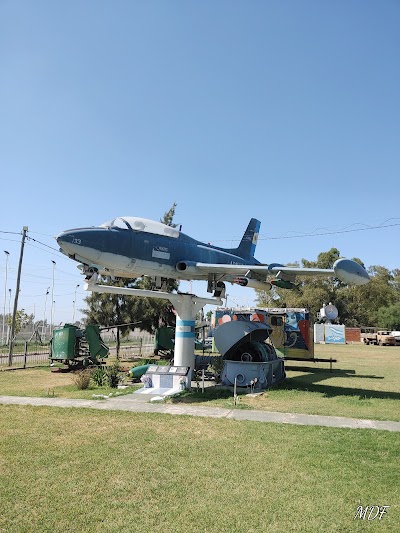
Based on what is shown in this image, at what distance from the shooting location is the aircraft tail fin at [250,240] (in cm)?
2198

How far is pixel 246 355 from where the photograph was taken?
17.2 metres

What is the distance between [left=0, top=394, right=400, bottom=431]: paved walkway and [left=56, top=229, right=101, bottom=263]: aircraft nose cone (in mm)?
4769

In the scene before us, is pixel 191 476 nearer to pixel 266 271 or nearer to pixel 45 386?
pixel 45 386

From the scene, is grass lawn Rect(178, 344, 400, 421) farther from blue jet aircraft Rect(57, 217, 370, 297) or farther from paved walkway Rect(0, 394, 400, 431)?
blue jet aircraft Rect(57, 217, 370, 297)

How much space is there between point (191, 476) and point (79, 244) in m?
9.39

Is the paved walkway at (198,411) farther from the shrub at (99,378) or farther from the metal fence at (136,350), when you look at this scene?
the metal fence at (136,350)

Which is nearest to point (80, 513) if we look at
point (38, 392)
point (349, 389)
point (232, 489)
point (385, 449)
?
point (232, 489)

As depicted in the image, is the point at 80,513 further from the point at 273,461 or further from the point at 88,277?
the point at 88,277

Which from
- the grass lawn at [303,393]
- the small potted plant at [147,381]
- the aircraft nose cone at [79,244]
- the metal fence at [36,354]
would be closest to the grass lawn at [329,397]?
the grass lawn at [303,393]

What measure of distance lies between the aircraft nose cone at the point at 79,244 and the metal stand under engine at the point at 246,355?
6382 millimetres

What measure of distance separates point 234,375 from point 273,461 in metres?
9.28

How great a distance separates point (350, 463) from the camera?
7336 mm

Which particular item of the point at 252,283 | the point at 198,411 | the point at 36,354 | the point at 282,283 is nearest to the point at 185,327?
the point at 252,283

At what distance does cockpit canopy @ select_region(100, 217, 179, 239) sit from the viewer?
15375 mm
